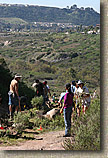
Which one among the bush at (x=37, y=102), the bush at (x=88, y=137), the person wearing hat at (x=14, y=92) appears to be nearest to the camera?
the bush at (x=88, y=137)

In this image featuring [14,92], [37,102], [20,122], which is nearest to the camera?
[20,122]

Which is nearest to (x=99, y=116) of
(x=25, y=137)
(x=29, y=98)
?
(x=25, y=137)

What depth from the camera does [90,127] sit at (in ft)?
13.5

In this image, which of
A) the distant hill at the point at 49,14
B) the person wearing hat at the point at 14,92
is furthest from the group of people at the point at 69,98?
the distant hill at the point at 49,14

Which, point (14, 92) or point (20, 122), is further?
point (14, 92)

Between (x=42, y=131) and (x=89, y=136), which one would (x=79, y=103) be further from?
(x=89, y=136)

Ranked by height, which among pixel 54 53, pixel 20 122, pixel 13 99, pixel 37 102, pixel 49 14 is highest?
pixel 49 14

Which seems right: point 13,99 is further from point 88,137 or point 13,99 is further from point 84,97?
point 88,137

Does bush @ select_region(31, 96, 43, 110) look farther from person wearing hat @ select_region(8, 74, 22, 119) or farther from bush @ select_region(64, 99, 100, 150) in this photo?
bush @ select_region(64, 99, 100, 150)

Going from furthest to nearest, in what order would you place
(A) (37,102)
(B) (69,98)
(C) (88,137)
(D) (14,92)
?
(A) (37,102) → (D) (14,92) → (B) (69,98) → (C) (88,137)

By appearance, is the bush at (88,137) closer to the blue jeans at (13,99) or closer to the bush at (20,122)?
the bush at (20,122)

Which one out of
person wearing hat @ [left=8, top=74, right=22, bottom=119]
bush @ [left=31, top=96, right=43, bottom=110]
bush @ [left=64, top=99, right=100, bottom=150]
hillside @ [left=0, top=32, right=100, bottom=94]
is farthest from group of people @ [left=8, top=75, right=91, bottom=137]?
hillside @ [left=0, top=32, right=100, bottom=94]

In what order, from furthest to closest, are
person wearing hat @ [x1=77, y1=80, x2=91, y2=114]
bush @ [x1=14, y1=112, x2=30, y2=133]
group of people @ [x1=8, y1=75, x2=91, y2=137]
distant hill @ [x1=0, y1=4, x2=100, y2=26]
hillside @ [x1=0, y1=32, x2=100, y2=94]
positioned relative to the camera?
1. distant hill @ [x1=0, y1=4, x2=100, y2=26]
2. hillside @ [x1=0, y1=32, x2=100, y2=94]
3. person wearing hat @ [x1=77, y1=80, x2=91, y2=114]
4. bush @ [x1=14, y1=112, x2=30, y2=133]
5. group of people @ [x1=8, y1=75, x2=91, y2=137]

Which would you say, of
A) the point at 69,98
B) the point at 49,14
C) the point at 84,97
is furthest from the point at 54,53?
the point at 69,98
